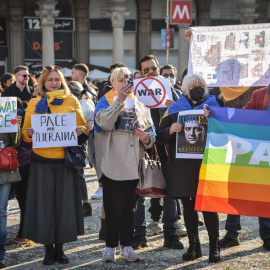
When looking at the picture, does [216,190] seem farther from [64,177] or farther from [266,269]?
[64,177]

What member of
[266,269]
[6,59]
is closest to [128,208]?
[266,269]

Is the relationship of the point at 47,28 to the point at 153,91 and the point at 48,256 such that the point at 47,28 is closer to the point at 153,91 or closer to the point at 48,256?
the point at 153,91

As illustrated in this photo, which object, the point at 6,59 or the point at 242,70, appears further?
the point at 6,59

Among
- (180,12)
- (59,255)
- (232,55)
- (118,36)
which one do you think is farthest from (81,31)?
(59,255)

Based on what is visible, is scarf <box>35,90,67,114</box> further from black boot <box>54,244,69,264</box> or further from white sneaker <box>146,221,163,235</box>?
white sneaker <box>146,221,163,235</box>

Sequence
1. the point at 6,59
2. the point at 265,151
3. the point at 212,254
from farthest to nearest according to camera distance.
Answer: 1. the point at 6,59
2. the point at 212,254
3. the point at 265,151

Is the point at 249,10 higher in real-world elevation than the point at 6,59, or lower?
higher

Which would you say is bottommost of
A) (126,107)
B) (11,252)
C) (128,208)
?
(11,252)

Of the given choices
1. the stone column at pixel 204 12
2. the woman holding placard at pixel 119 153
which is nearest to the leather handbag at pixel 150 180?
the woman holding placard at pixel 119 153

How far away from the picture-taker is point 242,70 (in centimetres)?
690

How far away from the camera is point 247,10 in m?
29.7

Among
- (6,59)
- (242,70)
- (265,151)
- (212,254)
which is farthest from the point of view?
(6,59)

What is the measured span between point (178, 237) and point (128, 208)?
922mm

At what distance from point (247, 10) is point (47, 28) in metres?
9.66
